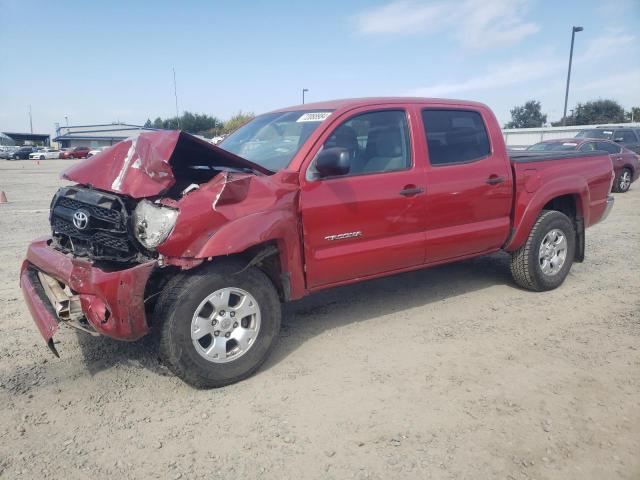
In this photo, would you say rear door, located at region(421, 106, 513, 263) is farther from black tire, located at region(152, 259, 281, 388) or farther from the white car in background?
the white car in background

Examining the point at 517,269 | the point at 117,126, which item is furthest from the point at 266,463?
the point at 117,126

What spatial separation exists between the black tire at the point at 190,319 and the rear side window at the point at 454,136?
197cm

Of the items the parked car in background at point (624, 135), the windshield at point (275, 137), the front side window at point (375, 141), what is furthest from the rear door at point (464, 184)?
the parked car in background at point (624, 135)

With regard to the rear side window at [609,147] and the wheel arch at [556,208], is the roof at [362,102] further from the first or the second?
the rear side window at [609,147]

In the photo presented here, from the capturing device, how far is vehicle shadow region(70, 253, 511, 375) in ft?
12.2

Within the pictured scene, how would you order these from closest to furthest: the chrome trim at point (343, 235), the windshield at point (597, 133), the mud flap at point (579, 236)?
1. the chrome trim at point (343, 235)
2. the mud flap at point (579, 236)
3. the windshield at point (597, 133)

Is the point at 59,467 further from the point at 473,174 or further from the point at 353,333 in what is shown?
the point at 473,174

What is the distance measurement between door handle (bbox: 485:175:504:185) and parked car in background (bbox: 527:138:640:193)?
9028mm

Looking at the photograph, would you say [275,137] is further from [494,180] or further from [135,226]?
[494,180]

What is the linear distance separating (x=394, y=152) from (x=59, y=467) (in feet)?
10.4

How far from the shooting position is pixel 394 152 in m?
4.14

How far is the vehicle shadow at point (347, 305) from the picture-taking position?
3.71 metres

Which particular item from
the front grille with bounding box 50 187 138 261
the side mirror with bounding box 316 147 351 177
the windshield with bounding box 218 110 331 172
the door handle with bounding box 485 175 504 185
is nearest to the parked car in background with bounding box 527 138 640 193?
the door handle with bounding box 485 175 504 185

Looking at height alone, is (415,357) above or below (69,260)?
below
